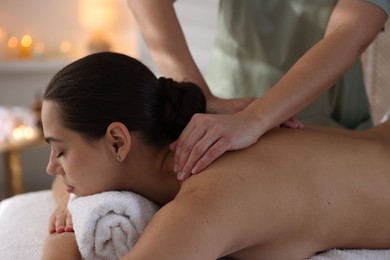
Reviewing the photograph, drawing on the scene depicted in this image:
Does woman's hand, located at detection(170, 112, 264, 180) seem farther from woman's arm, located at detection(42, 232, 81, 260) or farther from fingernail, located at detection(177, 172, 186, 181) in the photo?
woman's arm, located at detection(42, 232, 81, 260)

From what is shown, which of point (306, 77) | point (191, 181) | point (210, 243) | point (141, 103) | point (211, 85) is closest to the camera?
point (210, 243)

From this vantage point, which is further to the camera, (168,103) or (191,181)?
(168,103)

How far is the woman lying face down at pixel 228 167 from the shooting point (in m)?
1.26

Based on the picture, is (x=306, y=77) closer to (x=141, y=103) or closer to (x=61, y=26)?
(x=141, y=103)

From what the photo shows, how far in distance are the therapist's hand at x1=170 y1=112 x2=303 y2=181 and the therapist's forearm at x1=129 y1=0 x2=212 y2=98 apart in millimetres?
434

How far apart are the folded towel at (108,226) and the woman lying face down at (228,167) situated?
81 mm

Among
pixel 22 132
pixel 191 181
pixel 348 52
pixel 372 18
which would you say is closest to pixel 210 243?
pixel 191 181

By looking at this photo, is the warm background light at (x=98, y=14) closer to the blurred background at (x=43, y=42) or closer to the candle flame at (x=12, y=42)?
the blurred background at (x=43, y=42)

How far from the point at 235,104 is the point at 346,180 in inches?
16.0

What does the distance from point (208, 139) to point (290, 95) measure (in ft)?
0.90

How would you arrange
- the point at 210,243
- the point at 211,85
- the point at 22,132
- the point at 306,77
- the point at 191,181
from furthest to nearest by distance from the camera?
the point at 22,132 → the point at 211,85 → the point at 306,77 → the point at 191,181 → the point at 210,243

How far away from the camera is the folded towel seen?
4.23ft

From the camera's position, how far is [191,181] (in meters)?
1.28

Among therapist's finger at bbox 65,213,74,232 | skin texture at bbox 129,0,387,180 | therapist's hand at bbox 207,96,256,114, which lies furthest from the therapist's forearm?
therapist's finger at bbox 65,213,74,232
